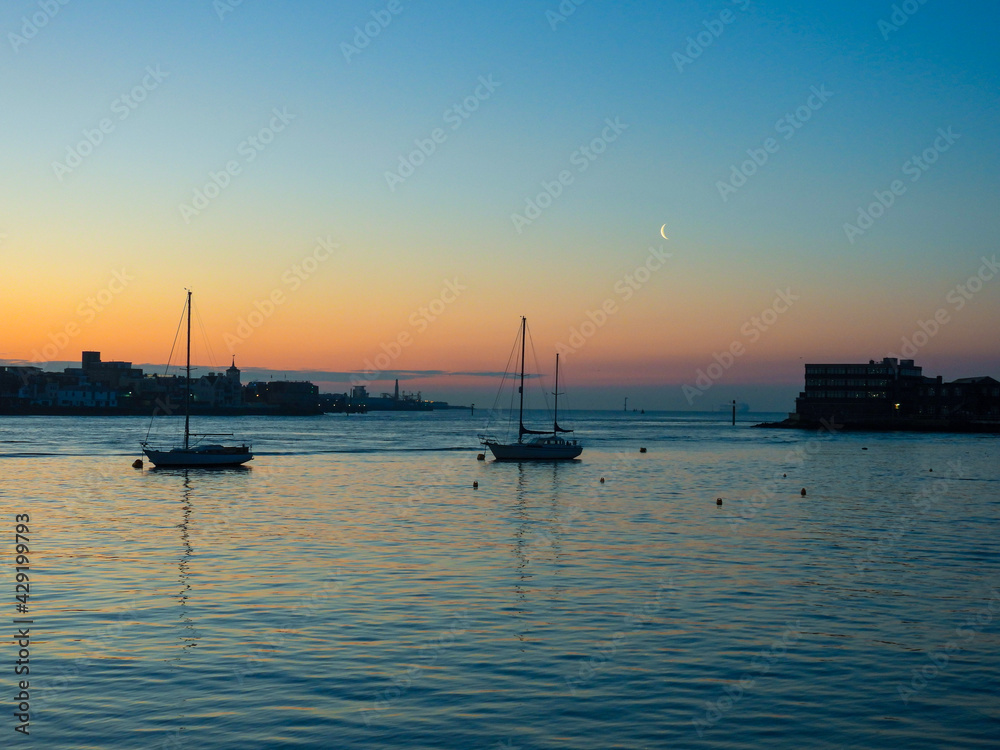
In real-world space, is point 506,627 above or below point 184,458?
above

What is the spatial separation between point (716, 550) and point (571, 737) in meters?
22.6

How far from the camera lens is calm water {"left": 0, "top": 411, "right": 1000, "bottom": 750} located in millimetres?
15414

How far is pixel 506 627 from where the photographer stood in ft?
73.0

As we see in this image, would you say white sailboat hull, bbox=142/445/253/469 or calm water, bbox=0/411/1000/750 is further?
white sailboat hull, bbox=142/445/253/469

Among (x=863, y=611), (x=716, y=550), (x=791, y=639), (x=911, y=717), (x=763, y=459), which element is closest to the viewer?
(x=911, y=717)

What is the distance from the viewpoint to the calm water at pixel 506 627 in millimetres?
15414

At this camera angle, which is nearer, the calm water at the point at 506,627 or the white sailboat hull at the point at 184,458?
the calm water at the point at 506,627

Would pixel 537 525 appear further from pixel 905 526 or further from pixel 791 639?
pixel 791 639

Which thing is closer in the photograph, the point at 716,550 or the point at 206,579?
the point at 206,579

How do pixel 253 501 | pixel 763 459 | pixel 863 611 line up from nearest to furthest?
pixel 863 611, pixel 253 501, pixel 763 459

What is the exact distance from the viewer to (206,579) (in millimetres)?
28078

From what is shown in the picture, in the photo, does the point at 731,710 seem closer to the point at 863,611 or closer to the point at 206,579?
the point at 863,611

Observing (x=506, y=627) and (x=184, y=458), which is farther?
(x=184, y=458)

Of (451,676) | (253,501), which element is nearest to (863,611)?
(451,676)
